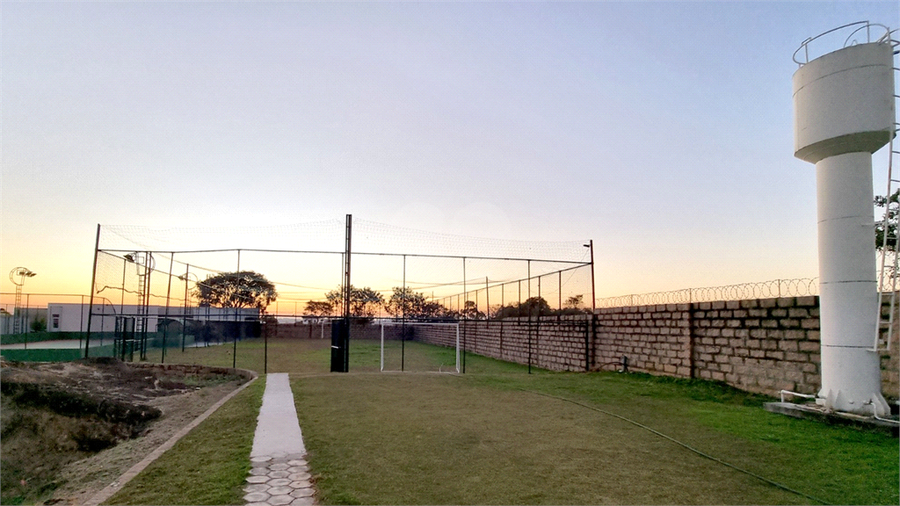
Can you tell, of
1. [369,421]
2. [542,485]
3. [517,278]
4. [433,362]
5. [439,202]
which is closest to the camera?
[542,485]

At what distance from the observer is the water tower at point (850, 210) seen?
6.36 meters

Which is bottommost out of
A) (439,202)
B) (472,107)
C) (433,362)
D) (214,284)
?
(433,362)

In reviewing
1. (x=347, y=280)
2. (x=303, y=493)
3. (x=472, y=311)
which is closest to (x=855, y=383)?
(x=303, y=493)

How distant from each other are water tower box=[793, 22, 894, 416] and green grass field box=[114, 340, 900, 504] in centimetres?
68

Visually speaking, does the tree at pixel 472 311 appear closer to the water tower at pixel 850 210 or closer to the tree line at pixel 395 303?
the tree line at pixel 395 303

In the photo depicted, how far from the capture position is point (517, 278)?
17.6 meters

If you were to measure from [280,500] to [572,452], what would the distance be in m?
2.78

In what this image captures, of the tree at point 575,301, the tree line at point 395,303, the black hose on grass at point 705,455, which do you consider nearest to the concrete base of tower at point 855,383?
the black hose on grass at point 705,455

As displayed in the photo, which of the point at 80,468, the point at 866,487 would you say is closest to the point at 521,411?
the point at 866,487

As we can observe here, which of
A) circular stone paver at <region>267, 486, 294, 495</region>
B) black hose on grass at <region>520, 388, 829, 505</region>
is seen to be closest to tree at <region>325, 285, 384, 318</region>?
black hose on grass at <region>520, 388, 829, 505</region>

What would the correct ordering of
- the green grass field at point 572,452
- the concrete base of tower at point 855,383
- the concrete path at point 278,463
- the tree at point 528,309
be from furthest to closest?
the tree at point 528,309 < the concrete base of tower at point 855,383 < the green grass field at point 572,452 < the concrete path at point 278,463

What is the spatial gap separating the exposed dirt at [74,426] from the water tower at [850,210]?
25.7ft

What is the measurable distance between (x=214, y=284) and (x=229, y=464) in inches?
894

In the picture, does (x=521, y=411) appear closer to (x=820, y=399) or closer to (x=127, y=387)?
(x=820, y=399)
